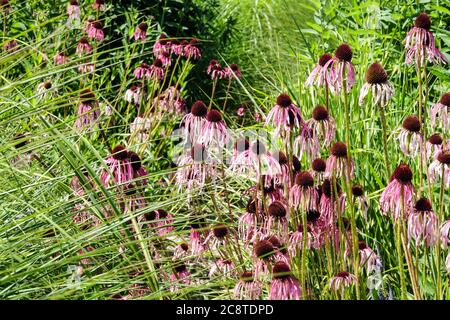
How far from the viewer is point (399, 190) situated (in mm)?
1955

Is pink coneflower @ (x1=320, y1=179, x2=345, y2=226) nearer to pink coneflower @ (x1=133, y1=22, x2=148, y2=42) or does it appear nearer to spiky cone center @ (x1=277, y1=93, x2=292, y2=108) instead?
spiky cone center @ (x1=277, y1=93, x2=292, y2=108)

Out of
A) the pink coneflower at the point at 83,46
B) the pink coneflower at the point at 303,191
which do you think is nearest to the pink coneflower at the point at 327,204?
the pink coneflower at the point at 303,191

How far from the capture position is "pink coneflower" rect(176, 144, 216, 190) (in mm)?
2287

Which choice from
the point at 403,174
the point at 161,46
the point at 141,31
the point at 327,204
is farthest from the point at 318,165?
the point at 141,31

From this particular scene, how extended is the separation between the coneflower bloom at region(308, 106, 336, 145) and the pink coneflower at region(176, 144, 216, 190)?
36 centimetres

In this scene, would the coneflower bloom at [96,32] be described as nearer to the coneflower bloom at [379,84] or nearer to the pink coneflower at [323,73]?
the pink coneflower at [323,73]

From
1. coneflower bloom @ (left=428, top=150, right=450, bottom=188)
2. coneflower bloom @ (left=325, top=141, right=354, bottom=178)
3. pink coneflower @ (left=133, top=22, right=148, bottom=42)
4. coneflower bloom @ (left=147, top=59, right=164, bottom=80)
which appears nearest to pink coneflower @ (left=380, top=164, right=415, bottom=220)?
coneflower bloom @ (left=325, top=141, right=354, bottom=178)

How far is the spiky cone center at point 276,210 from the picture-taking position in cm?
212

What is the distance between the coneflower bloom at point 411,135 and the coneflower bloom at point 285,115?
0.32m

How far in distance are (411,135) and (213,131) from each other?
23.4 inches

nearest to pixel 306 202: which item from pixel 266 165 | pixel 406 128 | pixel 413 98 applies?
pixel 266 165

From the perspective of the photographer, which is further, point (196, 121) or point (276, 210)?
point (196, 121)

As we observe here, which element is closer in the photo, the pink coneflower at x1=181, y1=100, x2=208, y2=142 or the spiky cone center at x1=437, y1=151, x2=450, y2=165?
the spiky cone center at x1=437, y1=151, x2=450, y2=165

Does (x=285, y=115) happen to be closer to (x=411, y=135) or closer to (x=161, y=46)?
(x=411, y=135)
